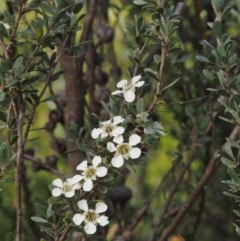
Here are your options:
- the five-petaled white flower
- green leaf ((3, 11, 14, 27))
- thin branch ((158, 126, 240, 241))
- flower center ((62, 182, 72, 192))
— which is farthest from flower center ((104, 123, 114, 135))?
thin branch ((158, 126, 240, 241))

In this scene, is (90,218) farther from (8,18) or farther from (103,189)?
(8,18)

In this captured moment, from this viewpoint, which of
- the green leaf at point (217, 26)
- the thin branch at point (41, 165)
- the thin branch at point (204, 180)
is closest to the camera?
the green leaf at point (217, 26)

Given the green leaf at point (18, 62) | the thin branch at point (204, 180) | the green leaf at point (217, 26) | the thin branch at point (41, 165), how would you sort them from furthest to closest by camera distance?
the thin branch at point (41, 165) < the thin branch at point (204, 180) < the green leaf at point (217, 26) < the green leaf at point (18, 62)

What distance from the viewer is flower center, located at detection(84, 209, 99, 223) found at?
35.5 inches

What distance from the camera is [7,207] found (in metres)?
1.57

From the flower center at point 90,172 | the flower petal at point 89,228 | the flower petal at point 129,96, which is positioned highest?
the flower petal at point 129,96

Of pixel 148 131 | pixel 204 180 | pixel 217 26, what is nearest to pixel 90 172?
pixel 148 131

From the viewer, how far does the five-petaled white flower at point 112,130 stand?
0.89 meters

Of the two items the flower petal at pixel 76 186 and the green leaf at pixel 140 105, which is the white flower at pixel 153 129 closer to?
the green leaf at pixel 140 105

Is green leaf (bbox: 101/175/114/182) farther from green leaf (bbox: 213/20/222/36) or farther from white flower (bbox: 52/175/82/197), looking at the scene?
green leaf (bbox: 213/20/222/36)

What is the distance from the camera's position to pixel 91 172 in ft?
2.97

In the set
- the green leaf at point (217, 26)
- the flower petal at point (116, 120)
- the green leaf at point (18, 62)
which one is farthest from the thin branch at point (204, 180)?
the green leaf at point (18, 62)

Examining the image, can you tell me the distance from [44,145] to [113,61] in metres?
0.79

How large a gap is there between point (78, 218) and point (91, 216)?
0.08 feet
